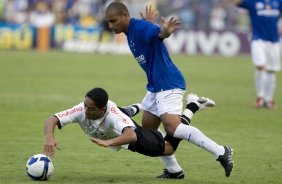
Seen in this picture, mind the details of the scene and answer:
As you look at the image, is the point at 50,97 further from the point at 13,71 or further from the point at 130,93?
the point at 13,71

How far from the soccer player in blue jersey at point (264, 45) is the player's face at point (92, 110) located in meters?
10.3

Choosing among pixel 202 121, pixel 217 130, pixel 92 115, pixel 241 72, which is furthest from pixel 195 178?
pixel 241 72

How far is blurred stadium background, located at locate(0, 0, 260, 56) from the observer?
38594 mm

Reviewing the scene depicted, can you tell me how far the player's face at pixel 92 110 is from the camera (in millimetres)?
9492

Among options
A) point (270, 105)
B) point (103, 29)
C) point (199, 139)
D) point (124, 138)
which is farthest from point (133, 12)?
point (124, 138)

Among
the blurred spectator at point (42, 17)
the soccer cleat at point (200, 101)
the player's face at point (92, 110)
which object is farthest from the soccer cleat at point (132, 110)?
the blurred spectator at point (42, 17)

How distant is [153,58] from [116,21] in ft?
2.28

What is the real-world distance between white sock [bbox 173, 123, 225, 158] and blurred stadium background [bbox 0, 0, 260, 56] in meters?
28.4

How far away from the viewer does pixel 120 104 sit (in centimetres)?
1895

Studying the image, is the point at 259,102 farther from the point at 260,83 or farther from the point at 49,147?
the point at 49,147

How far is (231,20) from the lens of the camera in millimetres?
40438

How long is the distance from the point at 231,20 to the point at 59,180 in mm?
31546

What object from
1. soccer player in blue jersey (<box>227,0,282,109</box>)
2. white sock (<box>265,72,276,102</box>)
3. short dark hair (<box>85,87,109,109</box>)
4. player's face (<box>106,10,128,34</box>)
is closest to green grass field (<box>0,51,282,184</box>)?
white sock (<box>265,72,276,102</box>)

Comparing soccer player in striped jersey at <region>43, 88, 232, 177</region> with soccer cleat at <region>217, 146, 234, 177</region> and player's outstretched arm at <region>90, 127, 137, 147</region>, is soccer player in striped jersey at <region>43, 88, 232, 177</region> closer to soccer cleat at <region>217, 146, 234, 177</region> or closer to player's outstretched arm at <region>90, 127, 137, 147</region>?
player's outstretched arm at <region>90, 127, 137, 147</region>
